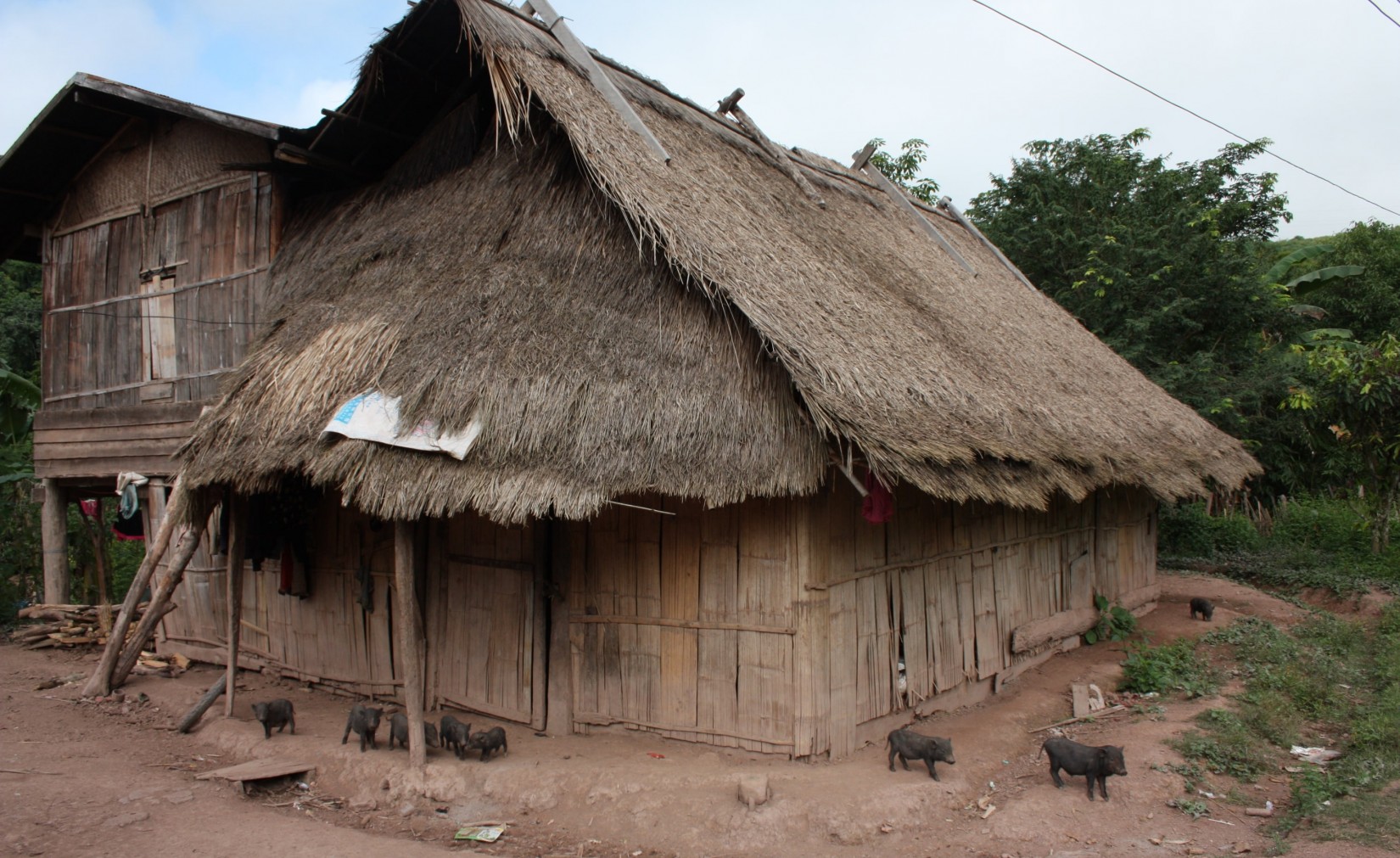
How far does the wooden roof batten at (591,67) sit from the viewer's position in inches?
312

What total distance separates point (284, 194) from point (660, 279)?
17.1 ft

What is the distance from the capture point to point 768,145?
10.5 meters

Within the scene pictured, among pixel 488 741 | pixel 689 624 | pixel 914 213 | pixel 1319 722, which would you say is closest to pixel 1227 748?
pixel 1319 722

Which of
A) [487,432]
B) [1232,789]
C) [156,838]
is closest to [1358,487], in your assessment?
[1232,789]

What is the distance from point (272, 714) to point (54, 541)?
20.6 feet

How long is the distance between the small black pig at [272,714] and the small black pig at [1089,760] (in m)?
5.73

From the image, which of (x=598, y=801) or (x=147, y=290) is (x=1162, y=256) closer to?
(x=598, y=801)

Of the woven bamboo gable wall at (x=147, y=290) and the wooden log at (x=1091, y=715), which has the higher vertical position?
the woven bamboo gable wall at (x=147, y=290)

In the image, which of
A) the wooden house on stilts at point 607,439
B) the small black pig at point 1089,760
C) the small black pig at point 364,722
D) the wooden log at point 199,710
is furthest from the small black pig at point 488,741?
the small black pig at point 1089,760

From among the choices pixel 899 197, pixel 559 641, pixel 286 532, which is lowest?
pixel 559 641

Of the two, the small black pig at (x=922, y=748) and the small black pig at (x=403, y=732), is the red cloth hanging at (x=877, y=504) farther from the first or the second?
the small black pig at (x=403, y=732)

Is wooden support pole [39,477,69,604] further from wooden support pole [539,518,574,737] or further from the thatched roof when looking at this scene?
wooden support pole [539,518,574,737]

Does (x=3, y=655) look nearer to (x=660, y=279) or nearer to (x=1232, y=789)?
(x=660, y=279)

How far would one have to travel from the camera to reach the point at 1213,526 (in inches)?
674
